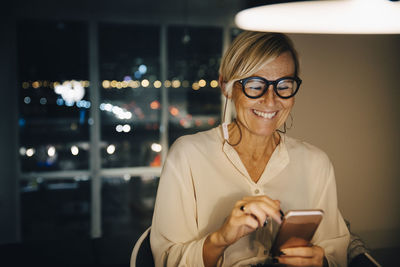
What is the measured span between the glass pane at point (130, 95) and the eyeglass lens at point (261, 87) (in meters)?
3.62

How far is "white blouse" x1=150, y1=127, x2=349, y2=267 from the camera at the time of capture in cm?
113

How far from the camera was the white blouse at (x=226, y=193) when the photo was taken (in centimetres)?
113

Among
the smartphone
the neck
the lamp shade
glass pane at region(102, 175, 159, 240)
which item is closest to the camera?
the lamp shade

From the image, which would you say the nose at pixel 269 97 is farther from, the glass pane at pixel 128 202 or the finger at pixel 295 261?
the glass pane at pixel 128 202

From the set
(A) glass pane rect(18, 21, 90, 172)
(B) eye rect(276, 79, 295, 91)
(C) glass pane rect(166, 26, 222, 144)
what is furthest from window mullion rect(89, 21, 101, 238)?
(B) eye rect(276, 79, 295, 91)

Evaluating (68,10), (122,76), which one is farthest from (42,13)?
(122,76)

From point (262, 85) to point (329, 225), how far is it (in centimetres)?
53

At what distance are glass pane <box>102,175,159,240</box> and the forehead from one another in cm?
376

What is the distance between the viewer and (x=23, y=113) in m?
4.46

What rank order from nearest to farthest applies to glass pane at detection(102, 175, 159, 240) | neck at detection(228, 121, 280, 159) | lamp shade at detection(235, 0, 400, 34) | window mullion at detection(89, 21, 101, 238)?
lamp shade at detection(235, 0, 400, 34), neck at detection(228, 121, 280, 159), window mullion at detection(89, 21, 101, 238), glass pane at detection(102, 175, 159, 240)

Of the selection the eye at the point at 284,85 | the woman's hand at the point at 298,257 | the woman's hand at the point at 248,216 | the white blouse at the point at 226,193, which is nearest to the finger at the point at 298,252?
the woman's hand at the point at 298,257

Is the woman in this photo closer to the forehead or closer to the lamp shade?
the forehead

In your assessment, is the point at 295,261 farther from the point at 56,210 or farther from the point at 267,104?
the point at 56,210

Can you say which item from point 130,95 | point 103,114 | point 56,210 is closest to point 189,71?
point 130,95
